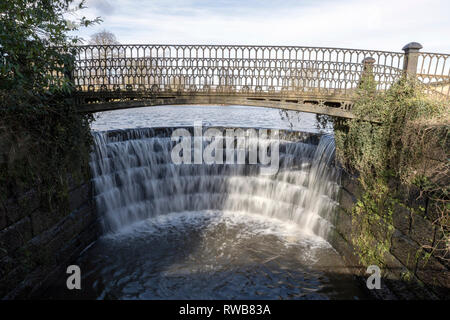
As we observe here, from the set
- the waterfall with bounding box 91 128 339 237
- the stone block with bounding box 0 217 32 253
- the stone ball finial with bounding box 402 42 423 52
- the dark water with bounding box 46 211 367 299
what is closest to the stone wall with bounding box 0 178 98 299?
the stone block with bounding box 0 217 32 253

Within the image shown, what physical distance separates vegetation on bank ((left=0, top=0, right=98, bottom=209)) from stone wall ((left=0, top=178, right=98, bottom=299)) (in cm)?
33

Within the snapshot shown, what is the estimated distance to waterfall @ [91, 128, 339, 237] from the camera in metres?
10.9

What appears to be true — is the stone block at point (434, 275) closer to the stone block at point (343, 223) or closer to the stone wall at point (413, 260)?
the stone wall at point (413, 260)

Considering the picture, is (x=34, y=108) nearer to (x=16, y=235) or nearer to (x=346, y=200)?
(x=16, y=235)

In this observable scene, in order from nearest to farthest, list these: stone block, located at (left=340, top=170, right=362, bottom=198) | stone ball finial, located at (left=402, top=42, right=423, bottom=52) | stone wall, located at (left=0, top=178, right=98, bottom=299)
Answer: stone wall, located at (left=0, top=178, right=98, bottom=299), stone ball finial, located at (left=402, top=42, right=423, bottom=52), stone block, located at (left=340, top=170, right=362, bottom=198)

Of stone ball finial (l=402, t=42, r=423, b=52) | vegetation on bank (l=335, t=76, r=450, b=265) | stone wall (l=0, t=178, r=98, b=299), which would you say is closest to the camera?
vegetation on bank (l=335, t=76, r=450, b=265)

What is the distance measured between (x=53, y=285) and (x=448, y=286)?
884 cm

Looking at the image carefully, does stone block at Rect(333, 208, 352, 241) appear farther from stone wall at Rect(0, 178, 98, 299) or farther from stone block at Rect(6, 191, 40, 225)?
stone block at Rect(6, 191, 40, 225)

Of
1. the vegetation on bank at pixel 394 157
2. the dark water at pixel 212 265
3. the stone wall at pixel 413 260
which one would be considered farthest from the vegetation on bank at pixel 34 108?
the stone wall at pixel 413 260

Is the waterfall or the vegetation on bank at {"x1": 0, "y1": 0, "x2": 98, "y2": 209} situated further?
the waterfall

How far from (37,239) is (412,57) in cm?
1109

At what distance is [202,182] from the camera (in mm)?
13469

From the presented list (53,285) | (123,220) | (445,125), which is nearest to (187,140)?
(123,220)

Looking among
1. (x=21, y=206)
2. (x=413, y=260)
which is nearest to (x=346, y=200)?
A: (x=413, y=260)
